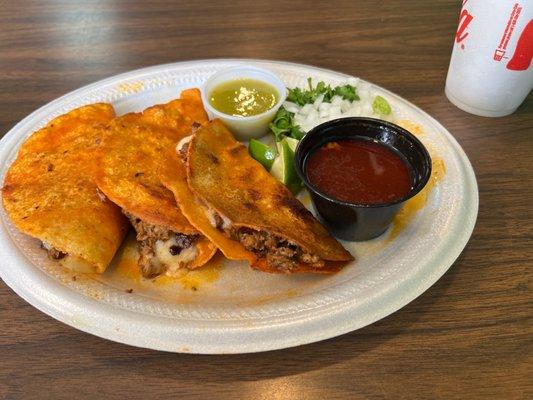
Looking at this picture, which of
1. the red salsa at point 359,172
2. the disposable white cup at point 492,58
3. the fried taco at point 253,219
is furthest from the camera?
the disposable white cup at point 492,58

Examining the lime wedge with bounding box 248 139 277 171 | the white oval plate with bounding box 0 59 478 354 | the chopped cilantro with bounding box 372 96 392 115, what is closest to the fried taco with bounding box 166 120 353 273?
the white oval plate with bounding box 0 59 478 354

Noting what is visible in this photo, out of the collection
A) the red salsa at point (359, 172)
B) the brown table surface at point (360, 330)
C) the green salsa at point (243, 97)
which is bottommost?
the brown table surface at point (360, 330)

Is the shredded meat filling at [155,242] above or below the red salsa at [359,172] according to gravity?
below

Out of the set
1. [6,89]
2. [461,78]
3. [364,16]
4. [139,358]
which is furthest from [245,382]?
[364,16]

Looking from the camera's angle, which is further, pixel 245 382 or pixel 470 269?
pixel 470 269

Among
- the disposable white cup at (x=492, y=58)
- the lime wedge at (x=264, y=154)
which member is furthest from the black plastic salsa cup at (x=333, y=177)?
the disposable white cup at (x=492, y=58)

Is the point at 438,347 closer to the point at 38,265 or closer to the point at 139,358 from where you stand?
the point at 139,358

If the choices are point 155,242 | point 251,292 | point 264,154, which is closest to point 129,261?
point 155,242

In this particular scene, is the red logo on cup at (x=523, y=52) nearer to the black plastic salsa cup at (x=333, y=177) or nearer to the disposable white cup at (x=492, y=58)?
the disposable white cup at (x=492, y=58)
